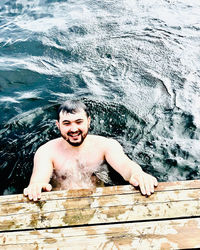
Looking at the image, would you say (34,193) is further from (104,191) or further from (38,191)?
(104,191)

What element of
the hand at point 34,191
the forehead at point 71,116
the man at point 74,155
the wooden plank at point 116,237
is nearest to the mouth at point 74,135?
the man at point 74,155

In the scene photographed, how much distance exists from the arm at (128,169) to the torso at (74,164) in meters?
0.15

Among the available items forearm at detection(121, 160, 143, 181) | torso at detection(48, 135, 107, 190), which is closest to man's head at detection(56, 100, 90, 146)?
torso at detection(48, 135, 107, 190)

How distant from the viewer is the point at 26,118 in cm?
480

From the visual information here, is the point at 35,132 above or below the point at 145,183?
below

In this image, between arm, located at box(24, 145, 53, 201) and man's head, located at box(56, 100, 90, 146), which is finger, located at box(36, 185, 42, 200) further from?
man's head, located at box(56, 100, 90, 146)

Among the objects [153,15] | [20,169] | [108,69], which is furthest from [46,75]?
[153,15]

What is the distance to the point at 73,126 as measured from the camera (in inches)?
123

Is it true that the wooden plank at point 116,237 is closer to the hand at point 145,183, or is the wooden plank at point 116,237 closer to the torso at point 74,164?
the hand at point 145,183

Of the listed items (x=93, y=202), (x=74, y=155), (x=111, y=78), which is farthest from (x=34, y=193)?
Result: (x=111, y=78)

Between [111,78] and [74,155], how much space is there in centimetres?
265

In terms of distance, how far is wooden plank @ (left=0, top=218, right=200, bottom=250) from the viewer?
2.05 m

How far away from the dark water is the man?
31.8 inches

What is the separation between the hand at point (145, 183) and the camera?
95.8 inches
